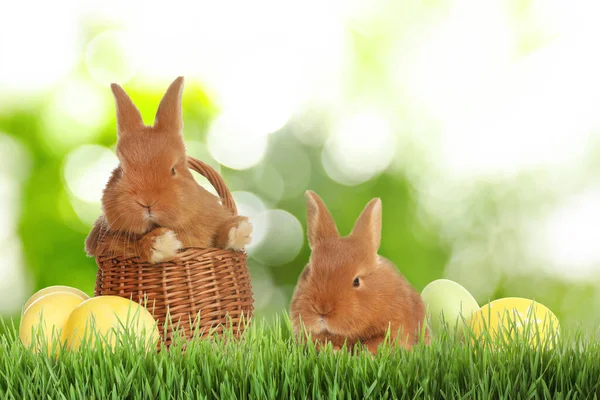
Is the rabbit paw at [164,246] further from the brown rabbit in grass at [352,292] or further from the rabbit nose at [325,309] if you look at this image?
the rabbit nose at [325,309]

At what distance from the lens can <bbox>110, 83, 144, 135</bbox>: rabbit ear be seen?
101 inches

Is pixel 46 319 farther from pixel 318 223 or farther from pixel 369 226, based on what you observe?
pixel 369 226

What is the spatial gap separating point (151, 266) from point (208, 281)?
236 mm

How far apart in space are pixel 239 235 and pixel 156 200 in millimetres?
376

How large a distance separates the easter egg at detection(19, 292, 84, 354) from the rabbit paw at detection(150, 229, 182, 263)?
0.36m

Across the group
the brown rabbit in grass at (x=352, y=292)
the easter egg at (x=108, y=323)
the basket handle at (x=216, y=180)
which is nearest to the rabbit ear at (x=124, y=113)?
the basket handle at (x=216, y=180)

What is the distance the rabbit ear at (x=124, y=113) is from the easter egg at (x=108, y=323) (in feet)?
2.18

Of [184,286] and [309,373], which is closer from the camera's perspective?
[309,373]

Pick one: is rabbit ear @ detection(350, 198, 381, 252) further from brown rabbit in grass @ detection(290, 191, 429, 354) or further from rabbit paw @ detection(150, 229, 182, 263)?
rabbit paw @ detection(150, 229, 182, 263)

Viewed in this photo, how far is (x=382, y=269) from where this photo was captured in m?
2.10

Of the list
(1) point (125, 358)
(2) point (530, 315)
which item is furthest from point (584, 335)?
(1) point (125, 358)

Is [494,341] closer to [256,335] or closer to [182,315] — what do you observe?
[256,335]

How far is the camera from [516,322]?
91.7 inches

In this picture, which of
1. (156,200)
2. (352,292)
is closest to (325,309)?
(352,292)
